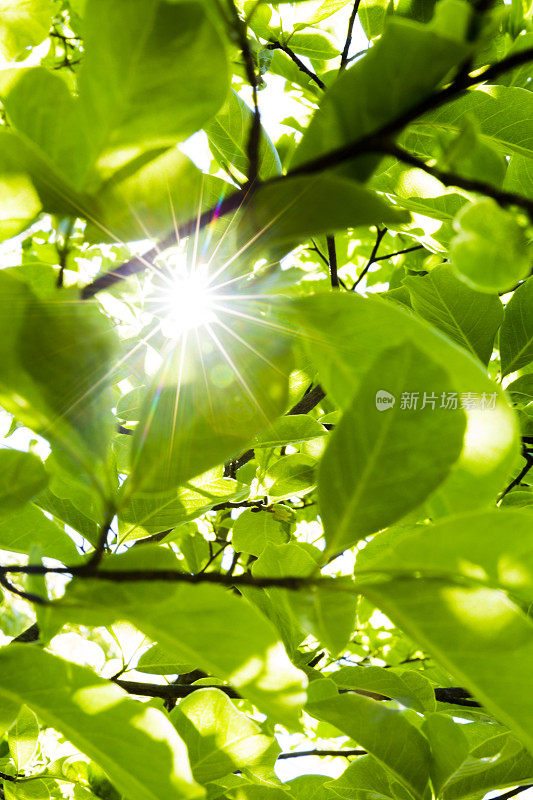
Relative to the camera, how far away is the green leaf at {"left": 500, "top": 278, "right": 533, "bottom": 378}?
44.3 inches

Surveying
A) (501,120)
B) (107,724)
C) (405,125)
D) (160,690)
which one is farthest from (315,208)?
(160,690)

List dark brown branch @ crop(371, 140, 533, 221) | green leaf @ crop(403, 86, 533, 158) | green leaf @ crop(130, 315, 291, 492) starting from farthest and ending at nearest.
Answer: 1. green leaf @ crop(403, 86, 533, 158)
2. green leaf @ crop(130, 315, 291, 492)
3. dark brown branch @ crop(371, 140, 533, 221)

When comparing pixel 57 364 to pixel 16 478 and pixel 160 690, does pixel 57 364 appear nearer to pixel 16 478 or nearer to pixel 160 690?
pixel 16 478

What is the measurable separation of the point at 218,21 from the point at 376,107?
150 mm

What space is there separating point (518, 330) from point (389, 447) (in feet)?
2.67

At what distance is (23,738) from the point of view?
1173 millimetres

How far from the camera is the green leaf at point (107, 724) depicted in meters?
0.45

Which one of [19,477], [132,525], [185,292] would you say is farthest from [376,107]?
[132,525]

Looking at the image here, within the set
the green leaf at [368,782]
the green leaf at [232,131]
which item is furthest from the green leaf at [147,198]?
the green leaf at [368,782]

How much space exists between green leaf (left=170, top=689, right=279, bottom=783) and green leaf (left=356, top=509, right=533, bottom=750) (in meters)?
0.50

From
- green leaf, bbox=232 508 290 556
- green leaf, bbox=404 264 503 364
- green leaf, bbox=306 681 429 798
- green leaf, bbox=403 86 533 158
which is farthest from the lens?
green leaf, bbox=232 508 290 556

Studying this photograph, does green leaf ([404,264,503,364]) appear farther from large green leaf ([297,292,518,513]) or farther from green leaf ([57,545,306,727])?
green leaf ([57,545,306,727])

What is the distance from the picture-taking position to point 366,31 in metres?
1.24

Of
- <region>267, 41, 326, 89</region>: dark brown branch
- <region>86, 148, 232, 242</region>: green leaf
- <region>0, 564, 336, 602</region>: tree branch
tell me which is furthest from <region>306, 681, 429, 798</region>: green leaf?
<region>267, 41, 326, 89</region>: dark brown branch
